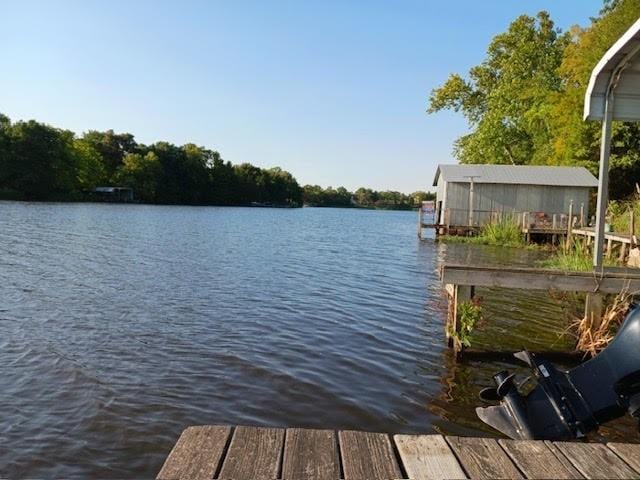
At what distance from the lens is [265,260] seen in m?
23.2

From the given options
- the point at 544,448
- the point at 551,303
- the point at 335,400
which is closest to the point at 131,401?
the point at 335,400

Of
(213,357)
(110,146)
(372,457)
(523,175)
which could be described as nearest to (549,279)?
(213,357)

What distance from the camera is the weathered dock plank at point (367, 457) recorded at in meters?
2.85

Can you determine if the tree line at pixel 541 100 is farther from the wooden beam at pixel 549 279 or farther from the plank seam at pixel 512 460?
the plank seam at pixel 512 460

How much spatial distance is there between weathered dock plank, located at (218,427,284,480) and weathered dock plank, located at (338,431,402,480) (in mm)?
367

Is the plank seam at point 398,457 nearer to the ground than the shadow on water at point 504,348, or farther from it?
farther from it

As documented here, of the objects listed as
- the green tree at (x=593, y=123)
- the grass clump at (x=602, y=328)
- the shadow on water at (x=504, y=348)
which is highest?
the green tree at (x=593, y=123)

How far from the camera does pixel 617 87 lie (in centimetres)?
775

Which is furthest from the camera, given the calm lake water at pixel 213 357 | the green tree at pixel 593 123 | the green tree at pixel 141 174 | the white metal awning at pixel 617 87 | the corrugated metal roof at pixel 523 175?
the green tree at pixel 141 174

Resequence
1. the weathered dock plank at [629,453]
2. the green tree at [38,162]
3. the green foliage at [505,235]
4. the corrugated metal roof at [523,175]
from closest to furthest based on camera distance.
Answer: the weathered dock plank at [629,453], the green foliage at [505,235], the corrugated metal roof at [523,175], the green tree at [38,162]

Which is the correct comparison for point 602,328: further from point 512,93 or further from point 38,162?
point 38,162

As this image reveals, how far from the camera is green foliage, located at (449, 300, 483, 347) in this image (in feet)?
→ 27.2

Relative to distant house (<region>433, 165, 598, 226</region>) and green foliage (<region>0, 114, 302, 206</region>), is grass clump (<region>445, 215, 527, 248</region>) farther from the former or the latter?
green foliage (<region>0, 114, 302, 206</region>)

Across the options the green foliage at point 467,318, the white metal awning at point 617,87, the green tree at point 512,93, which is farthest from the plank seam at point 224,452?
the green tree at point 512,93
